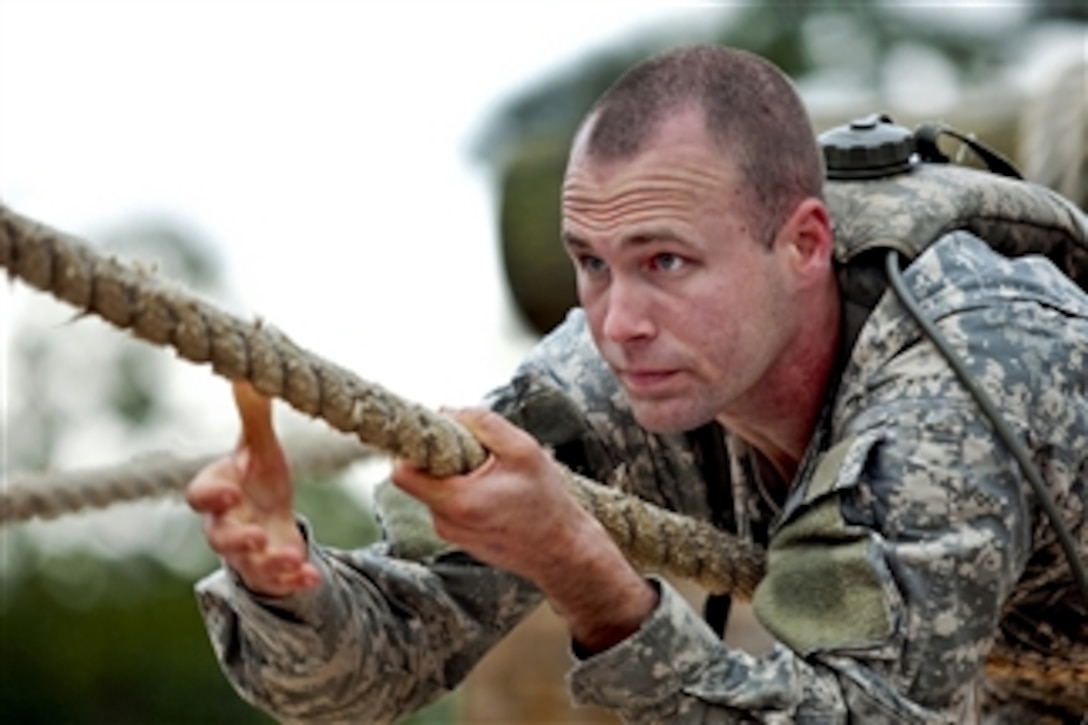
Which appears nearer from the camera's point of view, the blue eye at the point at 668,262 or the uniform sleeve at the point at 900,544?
the uniform sleeve at the point at 900,544

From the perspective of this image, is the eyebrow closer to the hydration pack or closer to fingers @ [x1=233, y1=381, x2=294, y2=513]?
the hydration pack

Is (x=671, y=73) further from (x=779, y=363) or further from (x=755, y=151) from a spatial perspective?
(x=779, y=363)

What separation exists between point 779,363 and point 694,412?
186 mm

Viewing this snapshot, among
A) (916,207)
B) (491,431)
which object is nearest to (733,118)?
(916,207)

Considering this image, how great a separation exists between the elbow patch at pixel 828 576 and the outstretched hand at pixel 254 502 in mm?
633

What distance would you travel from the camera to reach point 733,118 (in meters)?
3.36

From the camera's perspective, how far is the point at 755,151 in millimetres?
3355

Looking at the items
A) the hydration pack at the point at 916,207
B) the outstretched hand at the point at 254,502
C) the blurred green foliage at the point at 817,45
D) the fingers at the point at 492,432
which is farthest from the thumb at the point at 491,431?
the blurred green foliage at the point at 817,45

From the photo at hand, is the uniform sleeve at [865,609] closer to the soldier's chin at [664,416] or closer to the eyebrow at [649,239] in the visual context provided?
the soldier's chin at [664,416]

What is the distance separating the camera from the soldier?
3061 millimetres

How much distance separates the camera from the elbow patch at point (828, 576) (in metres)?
3.12

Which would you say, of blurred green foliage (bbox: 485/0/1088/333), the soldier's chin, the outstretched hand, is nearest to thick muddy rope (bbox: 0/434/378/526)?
the soldier's chin

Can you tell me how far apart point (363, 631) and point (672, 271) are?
0.56 m

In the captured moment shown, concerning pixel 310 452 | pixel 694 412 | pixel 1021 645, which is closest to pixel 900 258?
pixel 694 412
